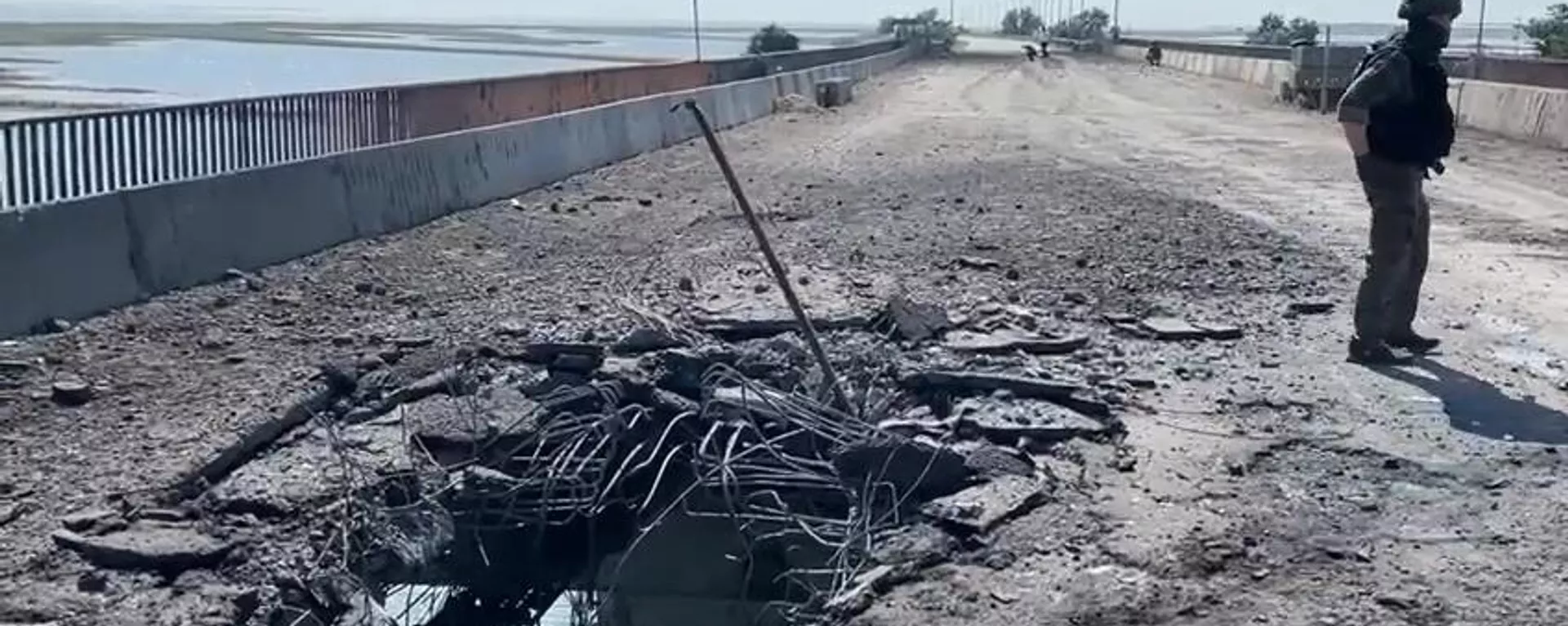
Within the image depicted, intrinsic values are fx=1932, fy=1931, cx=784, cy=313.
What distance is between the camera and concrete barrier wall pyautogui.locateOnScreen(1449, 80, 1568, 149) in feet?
88.2

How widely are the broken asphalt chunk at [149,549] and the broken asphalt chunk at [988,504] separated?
250 centimetres

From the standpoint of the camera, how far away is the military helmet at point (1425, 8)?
908cm

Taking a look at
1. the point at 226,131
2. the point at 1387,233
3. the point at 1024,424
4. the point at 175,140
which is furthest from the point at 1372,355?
the point at 226,131

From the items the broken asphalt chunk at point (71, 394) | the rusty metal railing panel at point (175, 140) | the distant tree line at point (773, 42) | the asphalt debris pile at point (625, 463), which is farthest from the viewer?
the distant tree line at point (773, 42)

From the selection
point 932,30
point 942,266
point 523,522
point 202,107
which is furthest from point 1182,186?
point 932,30

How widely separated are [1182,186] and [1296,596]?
14.1 metres

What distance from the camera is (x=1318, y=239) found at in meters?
14.7

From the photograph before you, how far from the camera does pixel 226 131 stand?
14.8m

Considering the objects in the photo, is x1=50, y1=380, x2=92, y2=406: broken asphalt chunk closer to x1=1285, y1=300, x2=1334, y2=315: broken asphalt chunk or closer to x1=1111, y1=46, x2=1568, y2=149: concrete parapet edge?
x1=1285, y1=300, x2=1334, y2=315: broken asphalt chunk

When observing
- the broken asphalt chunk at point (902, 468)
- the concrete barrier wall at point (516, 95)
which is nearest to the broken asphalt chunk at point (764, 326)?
the broken asphalt chunk at point (902, 468)

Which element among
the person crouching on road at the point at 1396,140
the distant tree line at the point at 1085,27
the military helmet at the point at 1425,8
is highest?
the military helmet at the point at 1425,8

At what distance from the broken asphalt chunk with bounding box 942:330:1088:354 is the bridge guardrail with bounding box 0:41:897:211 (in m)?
4.90

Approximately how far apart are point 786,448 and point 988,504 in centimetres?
114

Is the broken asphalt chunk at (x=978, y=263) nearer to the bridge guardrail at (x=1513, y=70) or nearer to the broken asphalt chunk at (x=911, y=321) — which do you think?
the broken asphalt chunk at (x=911, y=321)
